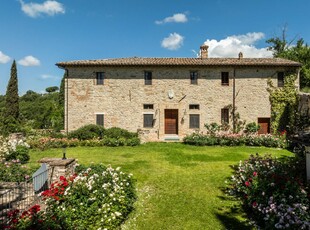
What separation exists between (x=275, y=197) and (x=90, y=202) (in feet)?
16.1

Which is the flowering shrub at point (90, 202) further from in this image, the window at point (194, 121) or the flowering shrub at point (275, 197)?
the window at point (194, 121)

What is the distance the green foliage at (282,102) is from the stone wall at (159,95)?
1.67 ft

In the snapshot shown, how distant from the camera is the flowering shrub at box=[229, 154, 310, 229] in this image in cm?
473

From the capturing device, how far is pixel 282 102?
18.1 m

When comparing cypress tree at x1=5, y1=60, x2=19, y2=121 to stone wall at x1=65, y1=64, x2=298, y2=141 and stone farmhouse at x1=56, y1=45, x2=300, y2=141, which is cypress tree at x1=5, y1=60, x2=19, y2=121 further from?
stone wall at x1=65, y1=64, x2=298, y2=141

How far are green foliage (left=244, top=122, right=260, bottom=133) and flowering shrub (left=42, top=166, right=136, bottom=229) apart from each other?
1461 cm

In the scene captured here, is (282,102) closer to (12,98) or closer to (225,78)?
(225,78)

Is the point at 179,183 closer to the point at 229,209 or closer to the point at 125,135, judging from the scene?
the point at 229,209

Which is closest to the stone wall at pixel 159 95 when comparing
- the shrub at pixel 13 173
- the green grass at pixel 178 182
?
the green grass at pixel 178 182

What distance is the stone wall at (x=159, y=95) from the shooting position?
18.3 m

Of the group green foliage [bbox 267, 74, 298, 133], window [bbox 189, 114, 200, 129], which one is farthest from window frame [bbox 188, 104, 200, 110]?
green foliage [bbox 267, 74, 298, 133]

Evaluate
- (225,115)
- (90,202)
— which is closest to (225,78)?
(225,115)

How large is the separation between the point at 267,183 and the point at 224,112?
1302 cm

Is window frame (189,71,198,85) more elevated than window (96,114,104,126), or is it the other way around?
window frame (189,71,198,85)
